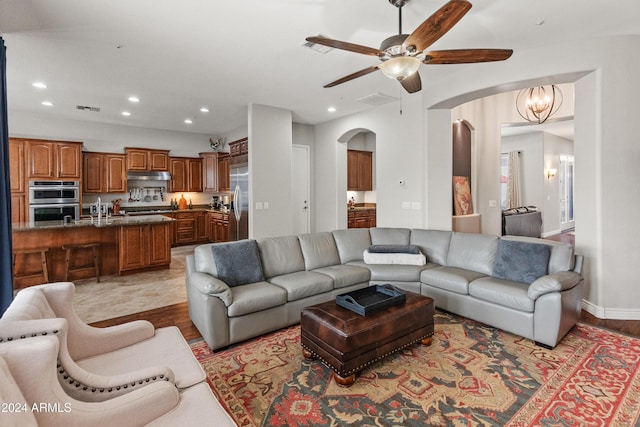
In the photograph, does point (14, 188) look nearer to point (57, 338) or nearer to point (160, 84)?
point (160, 84)

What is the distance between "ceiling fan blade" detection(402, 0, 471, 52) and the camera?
1.82 m

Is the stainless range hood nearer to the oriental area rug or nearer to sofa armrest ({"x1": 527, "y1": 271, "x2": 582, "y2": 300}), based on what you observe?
the oriental area rug

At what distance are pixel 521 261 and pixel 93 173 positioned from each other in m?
8.37

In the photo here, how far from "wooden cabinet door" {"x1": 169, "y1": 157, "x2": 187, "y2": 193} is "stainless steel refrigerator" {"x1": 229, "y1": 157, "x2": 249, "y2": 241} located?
2.39 meters

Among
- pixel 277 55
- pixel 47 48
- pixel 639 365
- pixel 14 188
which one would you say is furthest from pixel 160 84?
pixel 639 365

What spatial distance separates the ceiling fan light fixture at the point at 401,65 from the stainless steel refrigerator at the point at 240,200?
395 cm

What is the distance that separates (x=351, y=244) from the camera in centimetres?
432

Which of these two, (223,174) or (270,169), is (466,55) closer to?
(270,169)

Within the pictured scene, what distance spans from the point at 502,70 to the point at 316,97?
2.70m

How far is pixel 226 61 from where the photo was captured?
376 cm

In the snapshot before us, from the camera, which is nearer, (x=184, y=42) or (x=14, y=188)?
(x=184, y=42)

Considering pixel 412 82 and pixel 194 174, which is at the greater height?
pixel 412 82

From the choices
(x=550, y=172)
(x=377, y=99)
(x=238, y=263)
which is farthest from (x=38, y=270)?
(x=550, y=172)

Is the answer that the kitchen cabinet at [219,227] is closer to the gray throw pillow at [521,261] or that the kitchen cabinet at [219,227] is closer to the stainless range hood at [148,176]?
the stainless range hood at [148,176]
